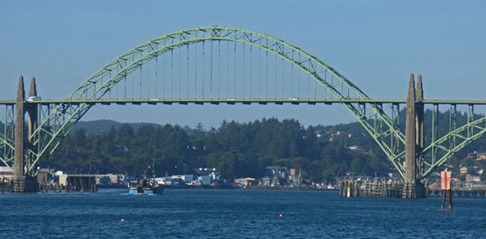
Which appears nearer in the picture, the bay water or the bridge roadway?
the bay water

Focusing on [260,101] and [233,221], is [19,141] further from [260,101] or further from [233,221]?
[233,221]

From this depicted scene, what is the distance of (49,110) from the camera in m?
157

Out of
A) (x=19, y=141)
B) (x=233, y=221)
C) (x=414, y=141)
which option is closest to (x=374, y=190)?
(x=414, y=141)

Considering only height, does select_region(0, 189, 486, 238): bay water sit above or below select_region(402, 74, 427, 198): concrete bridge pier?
below

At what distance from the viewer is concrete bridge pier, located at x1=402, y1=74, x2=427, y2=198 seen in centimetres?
13875

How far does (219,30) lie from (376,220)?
160 ft

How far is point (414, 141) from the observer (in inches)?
5477

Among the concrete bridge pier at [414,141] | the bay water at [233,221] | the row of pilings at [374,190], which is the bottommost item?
the bay water at [233,221]

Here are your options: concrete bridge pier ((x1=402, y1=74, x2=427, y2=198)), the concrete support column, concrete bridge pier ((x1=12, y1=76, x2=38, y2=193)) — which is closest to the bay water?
concrete bridge pier ((x1=402, y1=74, x2=427, y2=198))

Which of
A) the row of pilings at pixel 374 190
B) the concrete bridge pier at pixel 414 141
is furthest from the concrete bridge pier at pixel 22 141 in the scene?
the concrete bridge pier at pixel 414 141

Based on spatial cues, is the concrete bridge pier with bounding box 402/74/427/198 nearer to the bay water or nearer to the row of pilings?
the row of pilings

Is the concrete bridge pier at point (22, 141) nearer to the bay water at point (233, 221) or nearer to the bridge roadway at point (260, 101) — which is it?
the bridge roadway at point (260, 101)

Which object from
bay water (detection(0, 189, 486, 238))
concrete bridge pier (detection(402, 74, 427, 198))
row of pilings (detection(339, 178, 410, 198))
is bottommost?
bay water (detection(0, 189, 486, 238))

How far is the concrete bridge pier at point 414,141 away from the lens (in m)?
139
